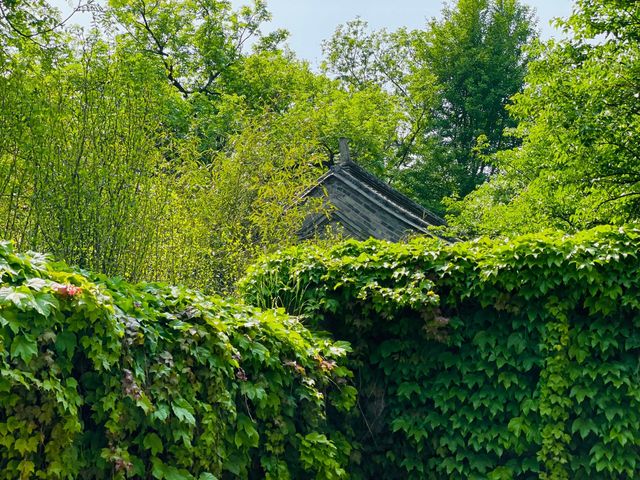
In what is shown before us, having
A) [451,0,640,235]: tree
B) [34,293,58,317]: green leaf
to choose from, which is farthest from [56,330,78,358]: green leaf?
[451,0,640,235]: tree

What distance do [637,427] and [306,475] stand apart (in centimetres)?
249

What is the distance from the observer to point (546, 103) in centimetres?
1228

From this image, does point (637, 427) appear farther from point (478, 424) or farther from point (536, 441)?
point (478, 424)

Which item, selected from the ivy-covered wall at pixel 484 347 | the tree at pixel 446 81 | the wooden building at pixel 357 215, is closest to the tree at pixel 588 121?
the wooden building at pixel 357 215

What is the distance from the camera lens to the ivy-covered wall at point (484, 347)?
5.87m

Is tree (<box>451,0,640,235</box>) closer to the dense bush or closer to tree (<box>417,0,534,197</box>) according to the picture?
the dense bush

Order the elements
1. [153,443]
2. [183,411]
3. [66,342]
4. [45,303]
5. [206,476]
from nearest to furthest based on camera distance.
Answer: [45,303]
[66,342]
[153,443]
[183,411]
[206,476]

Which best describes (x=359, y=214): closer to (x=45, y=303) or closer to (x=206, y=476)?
(x=206, y=476)

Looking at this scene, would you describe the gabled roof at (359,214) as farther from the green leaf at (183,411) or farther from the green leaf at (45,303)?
the green leaf at (45,303)

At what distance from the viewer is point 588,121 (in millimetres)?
11156

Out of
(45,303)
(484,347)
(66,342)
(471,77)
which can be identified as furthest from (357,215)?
(471,77)

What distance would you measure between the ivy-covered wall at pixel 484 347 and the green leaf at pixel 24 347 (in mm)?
3274

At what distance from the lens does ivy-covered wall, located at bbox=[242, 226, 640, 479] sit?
5.87 metres

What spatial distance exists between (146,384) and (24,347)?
946 mm
